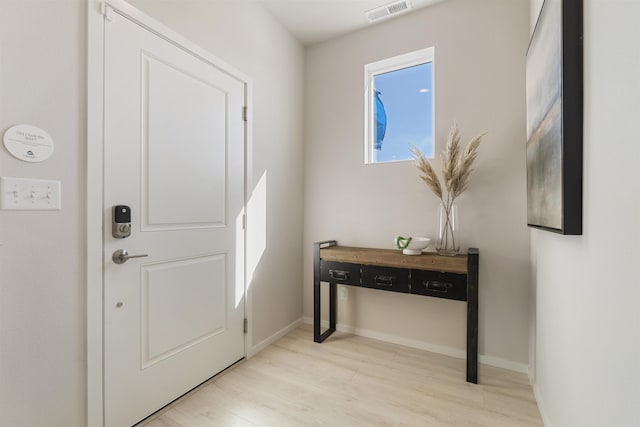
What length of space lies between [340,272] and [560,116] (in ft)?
5.62

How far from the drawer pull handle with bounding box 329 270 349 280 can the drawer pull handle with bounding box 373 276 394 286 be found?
24 cm

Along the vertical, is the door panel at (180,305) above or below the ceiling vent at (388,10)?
below

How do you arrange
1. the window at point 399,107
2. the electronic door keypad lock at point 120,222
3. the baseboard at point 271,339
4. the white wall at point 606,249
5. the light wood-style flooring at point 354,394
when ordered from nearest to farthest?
1. the white wall at point 606,249
2. the electronic door keypad lock at point 120,222
3. the light wood-style flooring at point 354,394
4. the baseboard at point 271,339
5. the window at point 399,107

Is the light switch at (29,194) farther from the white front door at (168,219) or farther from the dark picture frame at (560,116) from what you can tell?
the dark picture frame at (560,116)

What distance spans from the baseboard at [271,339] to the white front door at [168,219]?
10cm

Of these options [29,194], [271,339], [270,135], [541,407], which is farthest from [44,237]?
[541,407]

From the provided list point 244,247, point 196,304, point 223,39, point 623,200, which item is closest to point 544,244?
point 623,200

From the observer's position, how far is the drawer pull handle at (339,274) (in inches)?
92.3

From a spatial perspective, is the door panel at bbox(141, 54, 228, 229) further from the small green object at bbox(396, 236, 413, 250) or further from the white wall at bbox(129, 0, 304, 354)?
the small green object at bbox(396, 236, 413, 250)

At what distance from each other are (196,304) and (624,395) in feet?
6.34

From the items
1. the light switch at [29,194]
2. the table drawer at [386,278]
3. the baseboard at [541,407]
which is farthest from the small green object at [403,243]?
the light switch at [29,194]

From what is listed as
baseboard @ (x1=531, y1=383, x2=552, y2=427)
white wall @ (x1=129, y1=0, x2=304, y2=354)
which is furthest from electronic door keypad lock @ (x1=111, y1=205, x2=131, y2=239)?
baseboard @ (x1=531, y1=383, x2=552, y2=427)

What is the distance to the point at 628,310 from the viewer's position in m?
0.73

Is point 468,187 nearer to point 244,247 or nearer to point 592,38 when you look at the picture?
point 592,38
